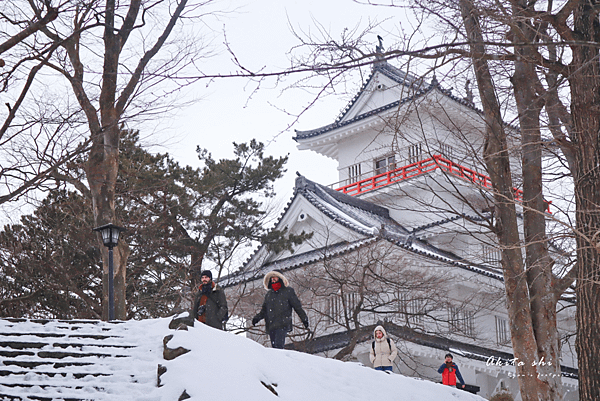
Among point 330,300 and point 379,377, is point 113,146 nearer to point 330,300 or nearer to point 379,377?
point 379,377

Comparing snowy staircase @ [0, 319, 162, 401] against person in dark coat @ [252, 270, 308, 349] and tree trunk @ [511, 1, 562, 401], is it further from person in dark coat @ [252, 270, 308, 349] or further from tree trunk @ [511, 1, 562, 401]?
tree trunk @ [511, 1, 562, 401]

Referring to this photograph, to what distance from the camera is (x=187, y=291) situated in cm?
1691

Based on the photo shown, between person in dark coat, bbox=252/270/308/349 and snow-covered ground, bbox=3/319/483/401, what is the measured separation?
0.61 m

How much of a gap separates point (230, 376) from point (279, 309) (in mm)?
2380

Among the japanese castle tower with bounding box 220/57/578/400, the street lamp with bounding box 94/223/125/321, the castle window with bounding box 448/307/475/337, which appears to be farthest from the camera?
the castle window with bounding box 448/307/475/337

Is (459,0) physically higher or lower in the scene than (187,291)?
higher

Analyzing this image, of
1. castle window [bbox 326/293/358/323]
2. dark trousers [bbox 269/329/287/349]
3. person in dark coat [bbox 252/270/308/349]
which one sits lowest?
dark trousers [bbox 269/329/287/349]

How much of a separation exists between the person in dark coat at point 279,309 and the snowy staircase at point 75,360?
1.86m

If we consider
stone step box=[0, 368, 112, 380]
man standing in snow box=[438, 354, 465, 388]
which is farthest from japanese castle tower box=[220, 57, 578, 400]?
stone step box=[0, 368, 112, 380]

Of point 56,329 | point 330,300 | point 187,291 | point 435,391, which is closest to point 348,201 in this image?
point 330,300

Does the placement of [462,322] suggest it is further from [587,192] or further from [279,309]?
[587,192]

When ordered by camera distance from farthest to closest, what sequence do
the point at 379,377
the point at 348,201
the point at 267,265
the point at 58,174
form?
the point at 348,201
the point at 267,265
the point at 58,174
the point at 379,377

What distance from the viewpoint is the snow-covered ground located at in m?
6.57

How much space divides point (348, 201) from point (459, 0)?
15.2 metres
